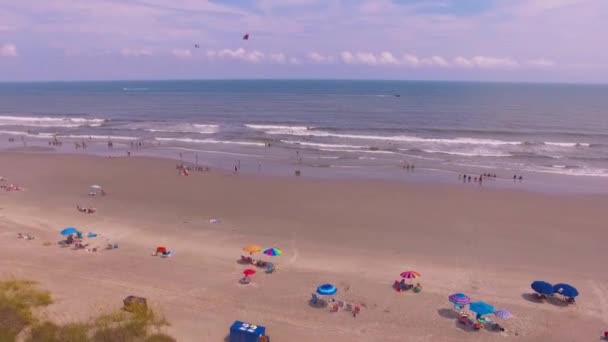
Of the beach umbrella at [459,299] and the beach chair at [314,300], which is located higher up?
the beach umbrella at [459,299]

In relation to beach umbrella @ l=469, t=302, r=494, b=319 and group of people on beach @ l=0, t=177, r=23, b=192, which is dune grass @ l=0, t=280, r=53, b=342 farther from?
group of people on beach @ l=0, t=177, r=23, b=192

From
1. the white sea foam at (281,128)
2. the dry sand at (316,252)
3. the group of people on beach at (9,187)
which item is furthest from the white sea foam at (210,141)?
the group of people on beach at (9,187)

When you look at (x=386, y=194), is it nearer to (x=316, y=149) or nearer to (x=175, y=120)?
(x=316, y=149)

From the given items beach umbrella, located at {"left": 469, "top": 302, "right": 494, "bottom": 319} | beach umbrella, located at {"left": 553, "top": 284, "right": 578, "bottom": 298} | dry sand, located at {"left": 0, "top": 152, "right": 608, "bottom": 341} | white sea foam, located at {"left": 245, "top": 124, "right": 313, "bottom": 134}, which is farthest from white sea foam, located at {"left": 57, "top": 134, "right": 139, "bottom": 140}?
beach umbrella, located at {"left": 553, "top": 284, "right": 578, "bottom": 298}

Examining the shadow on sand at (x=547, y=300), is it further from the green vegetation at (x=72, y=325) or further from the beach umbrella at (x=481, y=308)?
the green vegetation at (x=72, y=325)

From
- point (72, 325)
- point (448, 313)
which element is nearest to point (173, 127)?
point (72, 325)

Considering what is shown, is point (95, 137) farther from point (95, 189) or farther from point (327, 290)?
point (327, 290)

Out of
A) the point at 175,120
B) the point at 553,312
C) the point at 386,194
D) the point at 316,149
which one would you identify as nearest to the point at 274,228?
the point at 386,194
